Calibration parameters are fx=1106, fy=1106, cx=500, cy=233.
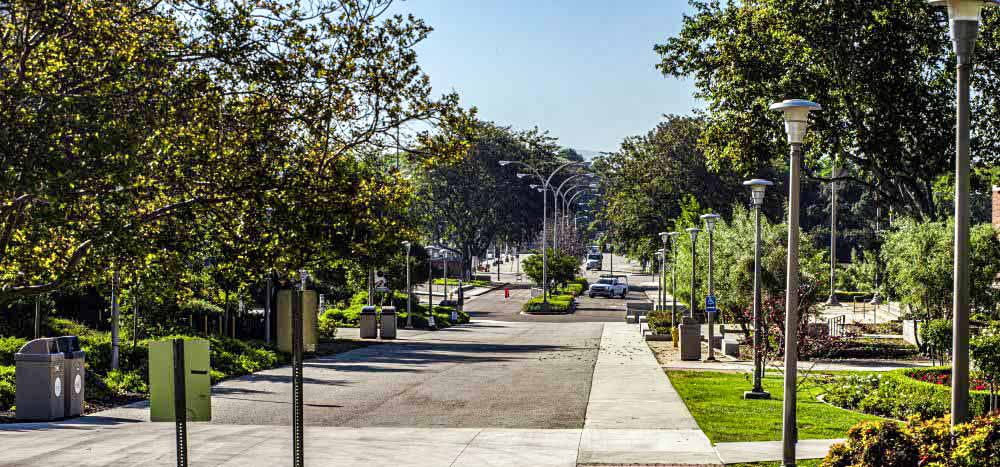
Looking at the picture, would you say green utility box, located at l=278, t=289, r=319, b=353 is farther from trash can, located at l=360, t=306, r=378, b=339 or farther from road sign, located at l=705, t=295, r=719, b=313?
trash can, located at l=360, t=306, r=378, b=339

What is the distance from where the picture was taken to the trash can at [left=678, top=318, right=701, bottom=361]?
100ft

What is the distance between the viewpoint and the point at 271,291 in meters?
37.5

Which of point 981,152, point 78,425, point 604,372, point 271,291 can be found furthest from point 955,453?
point 271,291

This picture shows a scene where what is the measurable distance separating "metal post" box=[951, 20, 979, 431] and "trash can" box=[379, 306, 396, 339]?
32613 mm

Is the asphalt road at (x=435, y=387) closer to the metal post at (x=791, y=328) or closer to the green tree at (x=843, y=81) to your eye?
the metal post at (x=791, y=328)

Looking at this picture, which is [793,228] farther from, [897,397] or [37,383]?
[37,383]

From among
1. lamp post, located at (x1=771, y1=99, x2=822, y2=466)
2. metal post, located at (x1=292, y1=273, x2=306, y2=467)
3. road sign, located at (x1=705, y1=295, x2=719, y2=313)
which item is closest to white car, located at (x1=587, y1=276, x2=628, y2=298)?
road sign, located at (x1=705, y1=295, x2=719, y2=313)

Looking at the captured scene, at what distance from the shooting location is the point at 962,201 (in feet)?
29.8

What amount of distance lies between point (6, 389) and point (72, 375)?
189 cm

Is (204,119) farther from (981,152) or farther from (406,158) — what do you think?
(981,152)

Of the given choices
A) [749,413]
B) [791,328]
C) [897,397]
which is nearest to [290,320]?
[791,328]

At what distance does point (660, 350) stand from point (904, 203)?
352 inches

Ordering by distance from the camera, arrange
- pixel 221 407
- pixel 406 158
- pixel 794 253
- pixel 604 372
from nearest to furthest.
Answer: pixel 794 253, pixel 406 158, pixel 221 407, pixel 604 372

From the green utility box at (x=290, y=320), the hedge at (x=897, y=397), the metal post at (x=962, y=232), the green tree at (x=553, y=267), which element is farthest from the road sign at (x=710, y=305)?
the green tree at (x=553, y=267)
